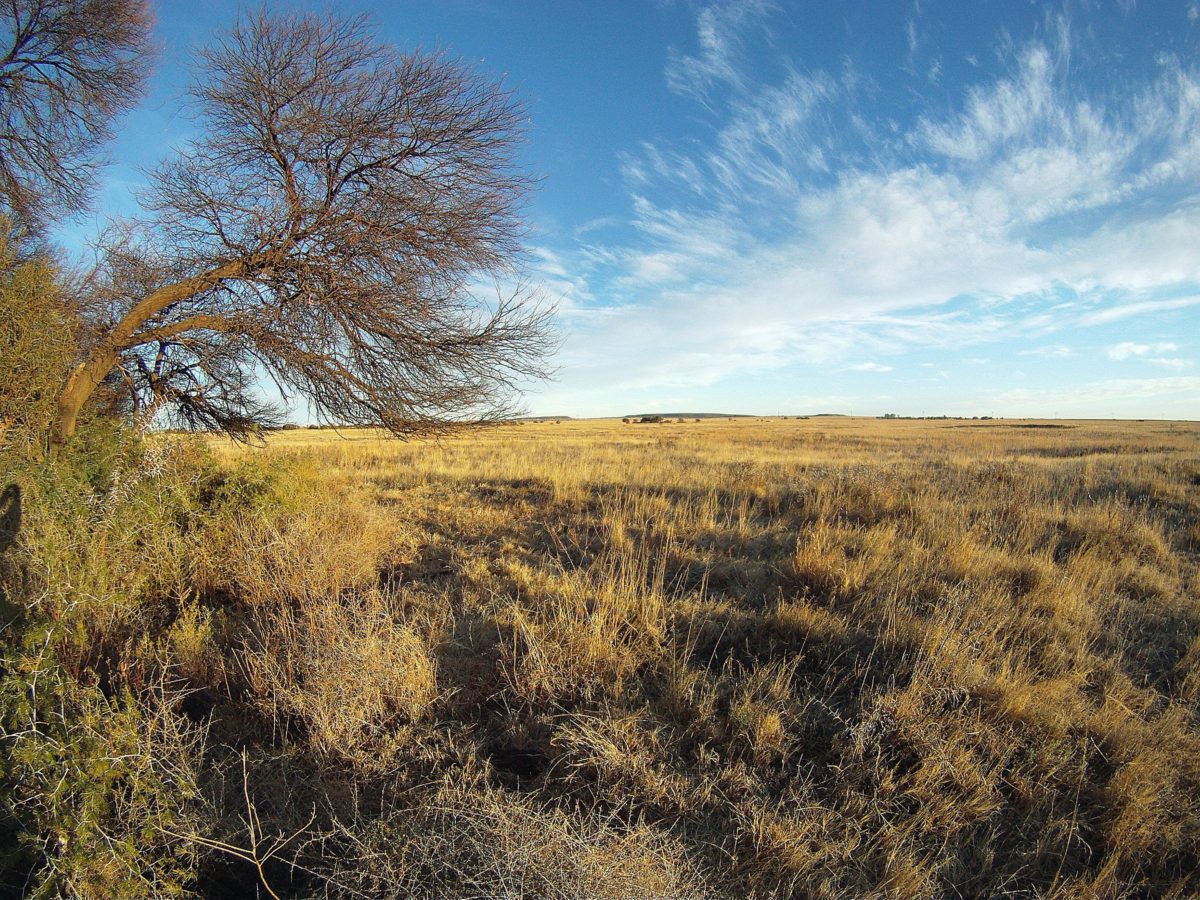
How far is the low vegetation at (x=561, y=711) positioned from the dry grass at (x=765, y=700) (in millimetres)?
20

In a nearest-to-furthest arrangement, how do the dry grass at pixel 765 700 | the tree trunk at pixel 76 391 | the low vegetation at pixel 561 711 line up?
1. the low vegetation at pixel 561 711
2. the dry grass at pixel 765 700
3. the tree trunk at pixel 76 391

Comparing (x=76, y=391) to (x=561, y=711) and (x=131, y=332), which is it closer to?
(x=131, y=332)

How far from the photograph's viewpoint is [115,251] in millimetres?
5809

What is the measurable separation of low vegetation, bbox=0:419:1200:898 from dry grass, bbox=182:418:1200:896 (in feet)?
0.07

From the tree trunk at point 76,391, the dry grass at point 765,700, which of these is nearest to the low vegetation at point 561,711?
the dry grass at point 765,700

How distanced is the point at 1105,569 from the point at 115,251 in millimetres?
10747

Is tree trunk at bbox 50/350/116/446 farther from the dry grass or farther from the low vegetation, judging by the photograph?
the dry grass

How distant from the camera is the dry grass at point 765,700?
218cm

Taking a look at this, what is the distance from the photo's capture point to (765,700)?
298cm

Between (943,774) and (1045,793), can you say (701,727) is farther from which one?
(1045,793)

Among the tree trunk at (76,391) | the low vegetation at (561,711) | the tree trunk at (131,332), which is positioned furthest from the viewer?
the tree trunk at (131,332)

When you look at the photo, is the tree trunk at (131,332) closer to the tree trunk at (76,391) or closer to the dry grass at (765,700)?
the tree trunk at (76,391)

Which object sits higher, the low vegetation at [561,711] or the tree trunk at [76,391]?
the tree trunk at [76,391]

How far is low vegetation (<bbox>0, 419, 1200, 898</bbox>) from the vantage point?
2.03m
